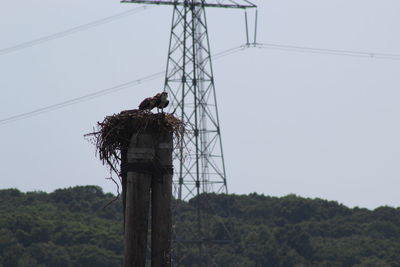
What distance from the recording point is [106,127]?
1152 centimetres

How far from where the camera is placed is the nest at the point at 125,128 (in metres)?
11.0

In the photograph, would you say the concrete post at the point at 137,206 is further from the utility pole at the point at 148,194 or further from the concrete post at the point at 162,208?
the concrete post at the point at 162,208

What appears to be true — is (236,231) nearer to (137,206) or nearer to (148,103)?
(148,103)

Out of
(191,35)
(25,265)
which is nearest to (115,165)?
(191,35)

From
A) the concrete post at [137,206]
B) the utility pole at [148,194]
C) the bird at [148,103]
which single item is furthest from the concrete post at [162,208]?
the bird at [148,103]

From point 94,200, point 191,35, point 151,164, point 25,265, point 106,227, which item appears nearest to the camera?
point 151,164

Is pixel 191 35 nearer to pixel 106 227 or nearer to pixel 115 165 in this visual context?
pixel 115 165

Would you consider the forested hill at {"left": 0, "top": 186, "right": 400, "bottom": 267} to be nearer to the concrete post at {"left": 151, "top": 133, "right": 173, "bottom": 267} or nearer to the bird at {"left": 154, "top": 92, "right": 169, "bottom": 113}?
the bird at {"left": 154, "top": 92, "right": 169, "bottom": 113}

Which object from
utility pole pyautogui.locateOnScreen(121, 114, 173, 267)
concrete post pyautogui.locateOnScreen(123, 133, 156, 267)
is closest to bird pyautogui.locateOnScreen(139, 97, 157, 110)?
utility pole pyautogui.locateOnScreen(121, 114, 173, 267)

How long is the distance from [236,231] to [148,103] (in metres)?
133

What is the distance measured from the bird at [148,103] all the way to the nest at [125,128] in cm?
42

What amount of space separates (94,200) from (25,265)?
4040 centimetres

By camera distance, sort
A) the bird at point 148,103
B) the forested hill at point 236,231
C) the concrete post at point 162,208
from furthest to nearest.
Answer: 1. the forested hill at point 236,231
2. the bird at point 148,103
3. the concrete post at point 162,208

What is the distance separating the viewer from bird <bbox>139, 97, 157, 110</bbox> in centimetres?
1181
